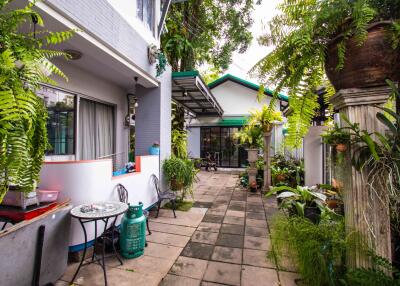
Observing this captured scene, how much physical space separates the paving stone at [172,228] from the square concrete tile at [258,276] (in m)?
1.19

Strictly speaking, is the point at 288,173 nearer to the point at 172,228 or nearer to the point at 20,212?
the point at 172,228

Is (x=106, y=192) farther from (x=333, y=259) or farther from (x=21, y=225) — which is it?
(x=333, y=259)

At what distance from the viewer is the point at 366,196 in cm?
151

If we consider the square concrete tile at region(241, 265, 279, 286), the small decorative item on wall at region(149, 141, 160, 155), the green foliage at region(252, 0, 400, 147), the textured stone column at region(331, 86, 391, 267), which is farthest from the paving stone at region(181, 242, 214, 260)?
the small decorative item on wall at region(149, 141, 160, 155)

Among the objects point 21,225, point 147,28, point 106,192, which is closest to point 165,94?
point 147,28

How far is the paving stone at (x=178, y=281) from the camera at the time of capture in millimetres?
2141

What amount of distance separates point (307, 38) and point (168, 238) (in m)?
3.05

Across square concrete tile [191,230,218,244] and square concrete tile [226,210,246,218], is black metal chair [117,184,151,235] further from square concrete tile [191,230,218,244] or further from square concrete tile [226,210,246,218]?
square concrete tile [226,210,246,218]

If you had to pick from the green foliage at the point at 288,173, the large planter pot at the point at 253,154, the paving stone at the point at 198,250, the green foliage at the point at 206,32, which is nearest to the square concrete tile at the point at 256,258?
the paving stone at the point at 198,250

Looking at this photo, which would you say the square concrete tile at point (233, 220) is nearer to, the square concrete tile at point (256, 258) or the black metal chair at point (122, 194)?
the square concrete tile at point (256, 258)

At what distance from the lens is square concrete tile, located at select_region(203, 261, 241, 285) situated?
86.9 inches

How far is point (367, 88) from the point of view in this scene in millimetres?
1451

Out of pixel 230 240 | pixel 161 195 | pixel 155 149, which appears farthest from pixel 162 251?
pixel 155 149

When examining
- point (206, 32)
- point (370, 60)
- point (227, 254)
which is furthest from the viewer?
point (206, 32)
